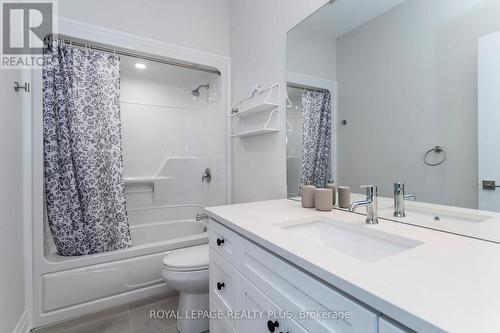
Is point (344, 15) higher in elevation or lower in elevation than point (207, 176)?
higher

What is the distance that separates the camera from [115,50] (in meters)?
1.91

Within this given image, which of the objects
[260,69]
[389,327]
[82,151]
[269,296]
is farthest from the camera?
[260,69]

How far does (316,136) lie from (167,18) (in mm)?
1642

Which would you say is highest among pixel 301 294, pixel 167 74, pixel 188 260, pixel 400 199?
pixel 167 74

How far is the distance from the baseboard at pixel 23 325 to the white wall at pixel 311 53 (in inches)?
88.5

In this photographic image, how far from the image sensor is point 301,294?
67 centimetres

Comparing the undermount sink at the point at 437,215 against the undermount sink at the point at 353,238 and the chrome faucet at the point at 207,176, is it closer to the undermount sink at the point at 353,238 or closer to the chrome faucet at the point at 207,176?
the undermount sink at the point at 353,238

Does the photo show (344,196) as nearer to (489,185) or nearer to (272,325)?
(489,185)

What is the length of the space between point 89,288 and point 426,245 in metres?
2.00

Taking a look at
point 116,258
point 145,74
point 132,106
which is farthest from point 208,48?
point 116,258

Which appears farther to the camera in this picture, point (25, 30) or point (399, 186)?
point (25, 30)

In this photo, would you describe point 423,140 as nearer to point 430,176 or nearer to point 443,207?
point 430,176

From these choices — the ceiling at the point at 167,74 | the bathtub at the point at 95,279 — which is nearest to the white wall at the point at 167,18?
the ceiling at the point at 167,74

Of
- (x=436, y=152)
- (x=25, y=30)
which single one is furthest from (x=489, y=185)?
(x=25, y=30)
